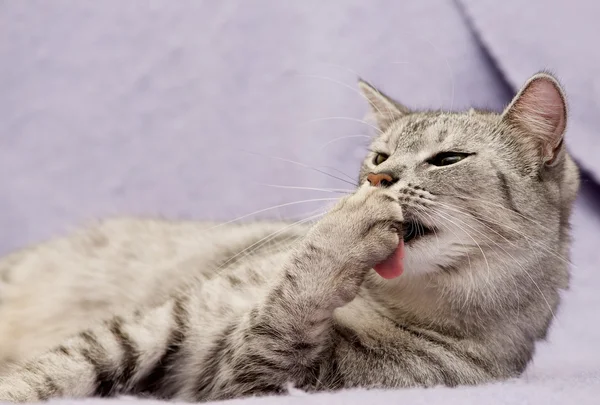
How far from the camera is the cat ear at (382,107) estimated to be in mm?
1728

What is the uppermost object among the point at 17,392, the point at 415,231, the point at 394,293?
the point at 17,392

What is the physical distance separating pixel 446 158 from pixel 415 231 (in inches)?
7.1

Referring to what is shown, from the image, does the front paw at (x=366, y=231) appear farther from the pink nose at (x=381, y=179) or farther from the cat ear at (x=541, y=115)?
the cat ear at (x=541, y=115)

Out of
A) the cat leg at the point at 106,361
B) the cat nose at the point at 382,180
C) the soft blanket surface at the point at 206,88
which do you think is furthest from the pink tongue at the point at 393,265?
the soft blanket surface at the point at 206,88

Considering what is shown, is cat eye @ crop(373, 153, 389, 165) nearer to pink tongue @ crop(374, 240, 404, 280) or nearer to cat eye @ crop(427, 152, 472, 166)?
cat eye @ crop(427, 152, 472, 166)

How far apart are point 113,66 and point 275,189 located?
28.5 inches

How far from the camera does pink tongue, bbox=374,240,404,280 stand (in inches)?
50.1

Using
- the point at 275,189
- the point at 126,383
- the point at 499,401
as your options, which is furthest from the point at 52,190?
the point at 499,401

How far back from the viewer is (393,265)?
1277 mm

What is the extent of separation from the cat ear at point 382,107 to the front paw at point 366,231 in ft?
1.54

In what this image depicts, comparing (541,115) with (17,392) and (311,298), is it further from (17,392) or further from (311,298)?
(17,392)

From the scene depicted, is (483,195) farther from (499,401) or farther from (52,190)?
(52,190)

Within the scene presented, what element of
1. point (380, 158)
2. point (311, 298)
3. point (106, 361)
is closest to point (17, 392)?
point (106, 361)

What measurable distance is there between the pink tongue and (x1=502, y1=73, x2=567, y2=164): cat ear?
1.26 feet
